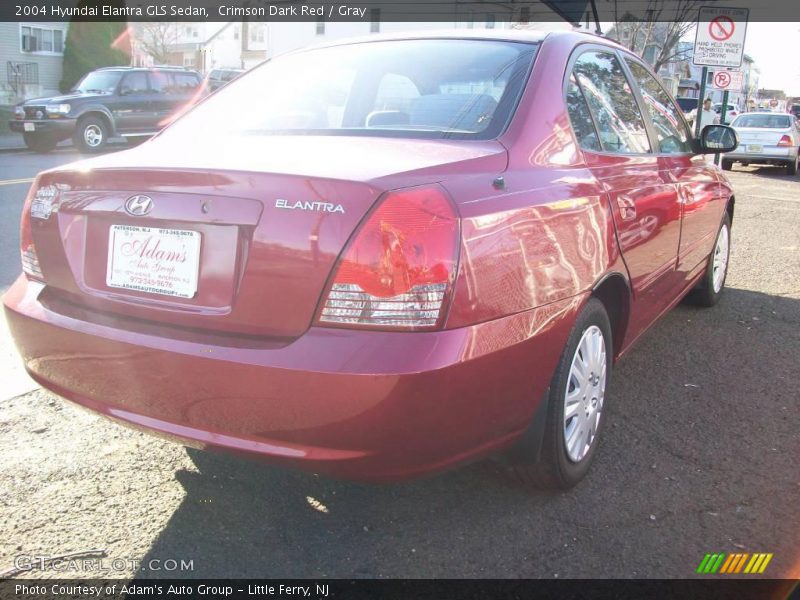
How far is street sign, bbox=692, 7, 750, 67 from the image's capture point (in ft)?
42.9

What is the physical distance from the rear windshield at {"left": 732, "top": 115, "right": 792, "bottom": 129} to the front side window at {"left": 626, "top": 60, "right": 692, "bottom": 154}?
58.1 ft

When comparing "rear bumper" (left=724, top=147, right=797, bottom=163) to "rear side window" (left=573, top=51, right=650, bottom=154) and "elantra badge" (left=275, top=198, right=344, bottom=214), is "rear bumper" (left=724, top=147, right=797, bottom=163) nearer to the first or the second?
"rear side window" (left=573, top=51, right=650, bottom=154)

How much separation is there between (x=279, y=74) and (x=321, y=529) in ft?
6.21

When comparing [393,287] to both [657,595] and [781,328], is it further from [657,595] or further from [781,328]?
[781,328]

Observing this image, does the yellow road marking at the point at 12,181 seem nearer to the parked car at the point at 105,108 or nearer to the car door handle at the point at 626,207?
the parked car at the point at 105,108

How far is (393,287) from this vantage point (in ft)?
6.26

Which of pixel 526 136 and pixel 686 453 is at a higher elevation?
pixel 526 136

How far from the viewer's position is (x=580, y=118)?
291 cm

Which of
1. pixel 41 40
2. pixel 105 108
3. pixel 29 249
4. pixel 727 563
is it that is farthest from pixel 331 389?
pixel 41 40

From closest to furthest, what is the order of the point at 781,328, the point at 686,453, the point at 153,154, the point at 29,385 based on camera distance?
the point at 153,154 < the point at 686,453 < the point at 29,385 < the point at 781,328

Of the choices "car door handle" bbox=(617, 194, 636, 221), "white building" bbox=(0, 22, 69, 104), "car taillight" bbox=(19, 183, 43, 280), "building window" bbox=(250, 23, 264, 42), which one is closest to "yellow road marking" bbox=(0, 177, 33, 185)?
"car taillight" bbox=(19, 183, 43, 280)

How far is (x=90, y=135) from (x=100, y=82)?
1.41 metres

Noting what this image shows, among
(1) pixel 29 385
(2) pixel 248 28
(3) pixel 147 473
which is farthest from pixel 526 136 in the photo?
(2) pixel 248 28

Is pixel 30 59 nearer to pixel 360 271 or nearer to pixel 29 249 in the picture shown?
pixel 29 249
